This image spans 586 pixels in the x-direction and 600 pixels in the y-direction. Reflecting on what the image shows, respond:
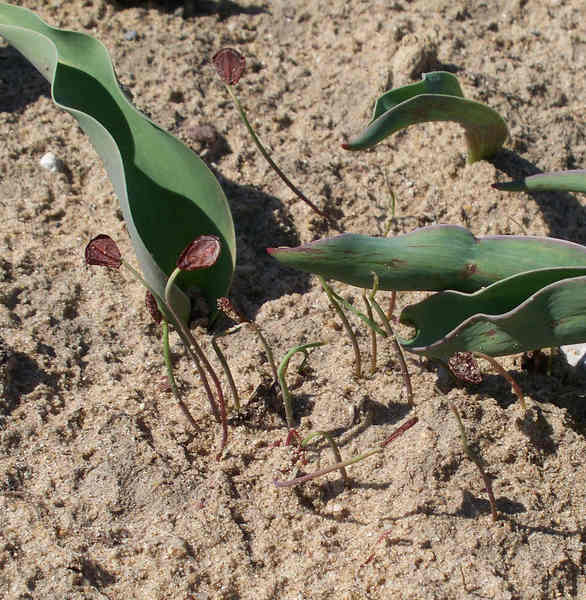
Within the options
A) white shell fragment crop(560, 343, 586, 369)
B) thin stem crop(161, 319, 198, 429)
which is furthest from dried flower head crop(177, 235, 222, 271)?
white shell fragment crop(560, 343, 586, 369)

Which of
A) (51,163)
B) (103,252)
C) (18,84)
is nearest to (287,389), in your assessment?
(103,252)

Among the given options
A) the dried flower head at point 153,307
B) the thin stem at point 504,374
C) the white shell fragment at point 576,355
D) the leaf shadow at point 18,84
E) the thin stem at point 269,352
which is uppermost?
the leaf shadow at point 18,84

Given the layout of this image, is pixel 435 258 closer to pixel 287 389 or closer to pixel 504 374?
pixel 504 374

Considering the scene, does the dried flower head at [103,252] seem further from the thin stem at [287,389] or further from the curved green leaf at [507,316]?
the curved green leaf at [507,316]

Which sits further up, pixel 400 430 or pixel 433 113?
pixel 433 113

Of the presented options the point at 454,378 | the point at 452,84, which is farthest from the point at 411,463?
the point at 452,84

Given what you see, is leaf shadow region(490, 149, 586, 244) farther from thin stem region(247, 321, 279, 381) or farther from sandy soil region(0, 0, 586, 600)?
thin stem region(247, 321, 279, 381)

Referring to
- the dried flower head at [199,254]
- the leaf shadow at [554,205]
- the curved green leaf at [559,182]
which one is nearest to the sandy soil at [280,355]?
the leaf shadow at [554,205]
